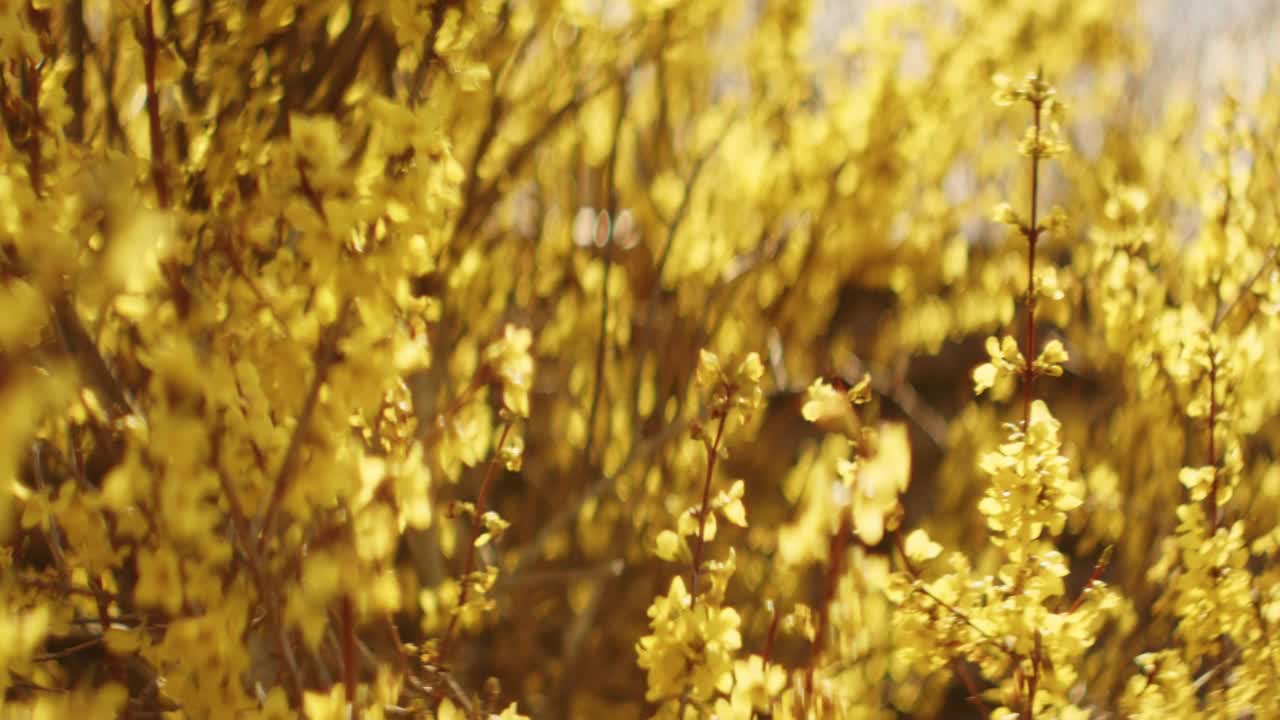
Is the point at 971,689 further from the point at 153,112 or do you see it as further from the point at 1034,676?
the point at 153,112

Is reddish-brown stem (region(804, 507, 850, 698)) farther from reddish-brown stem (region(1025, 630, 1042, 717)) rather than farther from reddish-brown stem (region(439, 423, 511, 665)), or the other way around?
reddish-brown stem (region(439, 423, 511, 665))

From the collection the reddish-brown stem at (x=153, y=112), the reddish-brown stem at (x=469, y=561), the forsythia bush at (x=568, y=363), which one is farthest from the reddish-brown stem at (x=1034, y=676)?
the reddish-brown stem at (x=153, y=112)

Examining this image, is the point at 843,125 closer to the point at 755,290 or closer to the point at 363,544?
the point at 755,290

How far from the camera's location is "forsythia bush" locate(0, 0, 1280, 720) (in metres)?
1.04

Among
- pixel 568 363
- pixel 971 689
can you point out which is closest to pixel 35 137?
pixel 971 689

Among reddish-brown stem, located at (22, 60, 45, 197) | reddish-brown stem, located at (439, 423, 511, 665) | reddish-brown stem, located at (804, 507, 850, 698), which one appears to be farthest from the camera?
reddish-brown stem, located at (439, 423, 511, 665)

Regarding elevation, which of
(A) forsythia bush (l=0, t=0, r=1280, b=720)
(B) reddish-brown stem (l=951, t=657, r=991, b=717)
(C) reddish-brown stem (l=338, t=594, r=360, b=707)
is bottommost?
(C) reddish-brown stem (l=338, t=594, r=360, b=707)

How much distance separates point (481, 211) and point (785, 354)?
4.90ft

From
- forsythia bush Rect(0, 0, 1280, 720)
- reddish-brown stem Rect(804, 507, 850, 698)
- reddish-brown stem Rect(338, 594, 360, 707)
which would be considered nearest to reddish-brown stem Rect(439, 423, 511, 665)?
forsythia bush Rect(0, 0, 1280, 720)

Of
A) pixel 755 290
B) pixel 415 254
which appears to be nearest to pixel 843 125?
pixel 755 290

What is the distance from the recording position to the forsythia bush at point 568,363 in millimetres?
1035

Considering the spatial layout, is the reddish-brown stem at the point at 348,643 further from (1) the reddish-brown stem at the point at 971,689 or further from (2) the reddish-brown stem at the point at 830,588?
(1) the reddish-brown stem at the point at 971,689

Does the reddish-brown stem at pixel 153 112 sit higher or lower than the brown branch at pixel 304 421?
higher

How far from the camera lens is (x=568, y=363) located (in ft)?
10.4
